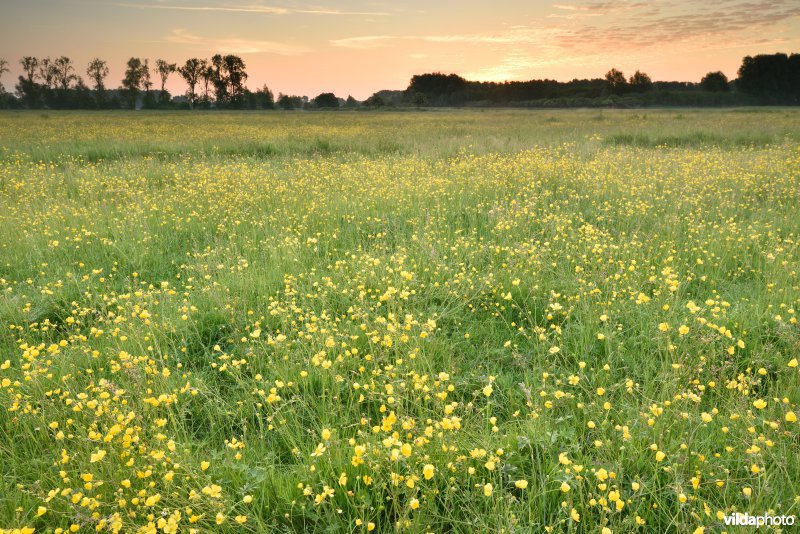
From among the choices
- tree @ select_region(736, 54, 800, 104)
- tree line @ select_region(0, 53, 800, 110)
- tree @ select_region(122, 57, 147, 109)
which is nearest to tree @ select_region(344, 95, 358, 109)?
tree line @ select_region(0, 53, 800, 110)

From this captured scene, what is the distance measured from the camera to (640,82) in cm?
7631

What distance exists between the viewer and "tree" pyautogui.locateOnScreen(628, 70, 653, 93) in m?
73.6

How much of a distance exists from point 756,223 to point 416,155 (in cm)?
879

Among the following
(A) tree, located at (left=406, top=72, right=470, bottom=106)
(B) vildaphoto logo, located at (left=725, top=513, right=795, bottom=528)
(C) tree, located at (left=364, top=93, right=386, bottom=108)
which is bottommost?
(B) vildaphoto logo, located at (left=725, top=513, right=795, bottom=528)

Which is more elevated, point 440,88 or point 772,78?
point 440,88

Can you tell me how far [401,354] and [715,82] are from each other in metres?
96.6

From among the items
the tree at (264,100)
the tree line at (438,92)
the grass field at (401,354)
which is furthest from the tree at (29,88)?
the grass field at (401,354)

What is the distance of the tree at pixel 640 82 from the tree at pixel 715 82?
420 inches

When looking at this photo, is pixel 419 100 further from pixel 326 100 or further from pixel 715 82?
pixel 715 82

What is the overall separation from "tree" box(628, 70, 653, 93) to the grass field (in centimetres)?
7622

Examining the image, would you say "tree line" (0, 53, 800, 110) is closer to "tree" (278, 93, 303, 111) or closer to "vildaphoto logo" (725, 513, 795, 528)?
"tree" (278, 93, 303, 111)

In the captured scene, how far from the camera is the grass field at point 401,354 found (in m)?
2.28

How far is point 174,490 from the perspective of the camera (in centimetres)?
240

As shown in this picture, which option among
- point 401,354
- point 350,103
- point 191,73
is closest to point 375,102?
point 350,103
